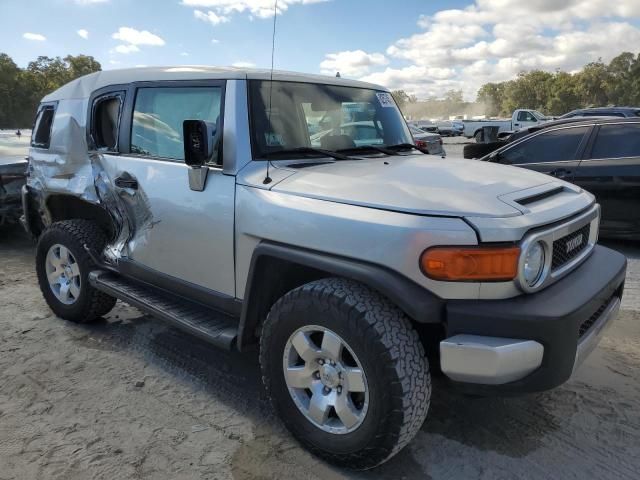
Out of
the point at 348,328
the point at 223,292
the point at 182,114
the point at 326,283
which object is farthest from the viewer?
the point at 182,114

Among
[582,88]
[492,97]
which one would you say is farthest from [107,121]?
[492,97]

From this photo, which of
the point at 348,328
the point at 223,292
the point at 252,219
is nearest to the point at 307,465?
the point at 348,328

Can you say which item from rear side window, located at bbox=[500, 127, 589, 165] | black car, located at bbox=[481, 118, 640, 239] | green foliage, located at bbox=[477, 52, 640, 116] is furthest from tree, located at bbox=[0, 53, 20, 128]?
green foliage, located at bbox=[477, 52, 640, 116]

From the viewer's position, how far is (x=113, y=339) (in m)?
4.04

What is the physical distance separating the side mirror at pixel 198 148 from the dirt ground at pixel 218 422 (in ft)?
4.28

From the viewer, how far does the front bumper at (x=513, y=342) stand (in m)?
2.06

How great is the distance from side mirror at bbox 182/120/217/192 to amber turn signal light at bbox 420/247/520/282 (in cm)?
143

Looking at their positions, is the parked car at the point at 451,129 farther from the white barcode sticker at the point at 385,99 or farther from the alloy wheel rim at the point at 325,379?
the alloy wheel rim at the point at 325,379

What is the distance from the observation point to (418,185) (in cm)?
246

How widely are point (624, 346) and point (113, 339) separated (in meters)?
3.86

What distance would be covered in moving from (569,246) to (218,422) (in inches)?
82.1

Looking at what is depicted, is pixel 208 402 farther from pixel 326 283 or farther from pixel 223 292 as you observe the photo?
pixel 326 283

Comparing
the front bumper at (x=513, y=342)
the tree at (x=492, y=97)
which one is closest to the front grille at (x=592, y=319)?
the front bumper at (x=513, y=342)

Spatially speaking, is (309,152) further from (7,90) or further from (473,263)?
(7,90)
